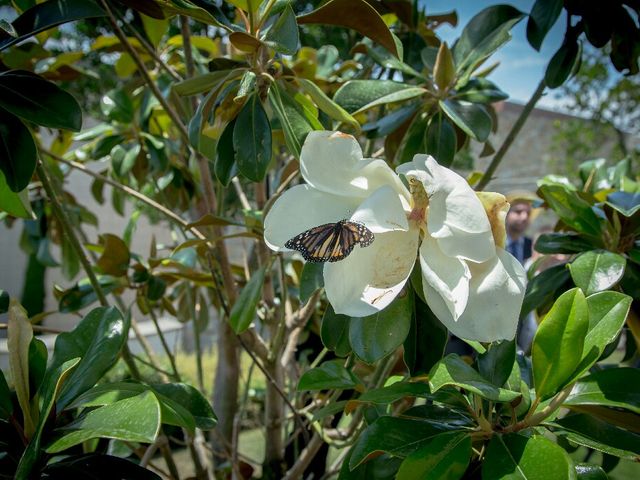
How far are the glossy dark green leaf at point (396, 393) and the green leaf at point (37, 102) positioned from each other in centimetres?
48

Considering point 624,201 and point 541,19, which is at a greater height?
point 541,19

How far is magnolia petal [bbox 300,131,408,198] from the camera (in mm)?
521

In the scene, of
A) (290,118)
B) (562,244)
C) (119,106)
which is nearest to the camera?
(290,118)

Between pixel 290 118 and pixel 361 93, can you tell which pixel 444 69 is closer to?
pixel 361 93

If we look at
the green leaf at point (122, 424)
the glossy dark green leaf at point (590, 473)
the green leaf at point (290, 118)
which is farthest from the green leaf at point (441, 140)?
the green leaf at point (122, 424)

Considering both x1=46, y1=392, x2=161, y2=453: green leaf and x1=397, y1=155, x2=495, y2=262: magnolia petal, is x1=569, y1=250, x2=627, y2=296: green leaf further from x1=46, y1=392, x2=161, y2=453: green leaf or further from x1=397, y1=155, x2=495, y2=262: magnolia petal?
x1=46, y1=392, x2=161, y2=453: green leaf

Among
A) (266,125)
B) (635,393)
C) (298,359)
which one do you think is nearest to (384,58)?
(266,125)

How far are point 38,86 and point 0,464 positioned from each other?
453 millimetres

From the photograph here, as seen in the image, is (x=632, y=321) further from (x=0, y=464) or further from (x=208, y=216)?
(x=0, y=464)

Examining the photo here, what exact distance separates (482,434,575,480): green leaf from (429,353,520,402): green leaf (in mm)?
53

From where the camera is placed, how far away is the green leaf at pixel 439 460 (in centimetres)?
52

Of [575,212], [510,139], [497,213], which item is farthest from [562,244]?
[497,213]

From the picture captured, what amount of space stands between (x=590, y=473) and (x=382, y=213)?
0.36 metres

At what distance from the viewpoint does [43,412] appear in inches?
21.0
